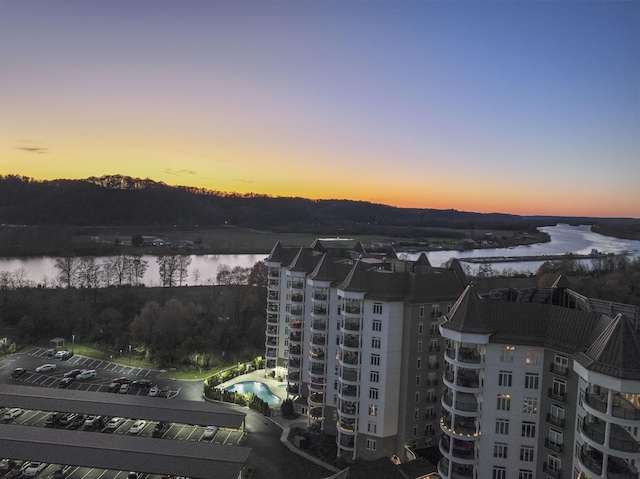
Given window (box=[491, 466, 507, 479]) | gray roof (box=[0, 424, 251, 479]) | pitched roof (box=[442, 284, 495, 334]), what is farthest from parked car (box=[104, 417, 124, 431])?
window (box=[491, 466, 507, 479])

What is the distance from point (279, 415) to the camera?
100ft

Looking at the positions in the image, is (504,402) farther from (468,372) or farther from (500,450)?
(500,450)

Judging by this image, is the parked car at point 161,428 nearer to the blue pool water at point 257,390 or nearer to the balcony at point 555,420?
the blue pool water at point 257,390

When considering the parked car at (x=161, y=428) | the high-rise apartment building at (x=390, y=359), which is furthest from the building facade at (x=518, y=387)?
the parked car at (x=161, y=428)

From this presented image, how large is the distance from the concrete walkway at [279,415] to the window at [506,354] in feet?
35.1

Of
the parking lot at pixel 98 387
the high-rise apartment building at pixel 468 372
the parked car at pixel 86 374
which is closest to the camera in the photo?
the high-rise apartment building at pixel 468 372

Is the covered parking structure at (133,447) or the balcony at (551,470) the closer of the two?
the balcony at (551,470)

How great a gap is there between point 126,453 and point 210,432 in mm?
5372

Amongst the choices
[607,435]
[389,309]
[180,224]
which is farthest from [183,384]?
[180,224]

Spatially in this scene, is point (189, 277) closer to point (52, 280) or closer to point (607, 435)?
point (52, 280)

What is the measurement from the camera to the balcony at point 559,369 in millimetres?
18062

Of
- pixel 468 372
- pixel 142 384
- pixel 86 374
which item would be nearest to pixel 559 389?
pixel 468 372

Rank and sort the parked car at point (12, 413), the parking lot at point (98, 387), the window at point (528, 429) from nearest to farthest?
the window at point (528, 429) → the parking lot at point (98, 387) → the parked car at point (12, 413)

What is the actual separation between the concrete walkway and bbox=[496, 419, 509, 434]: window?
894 cm
